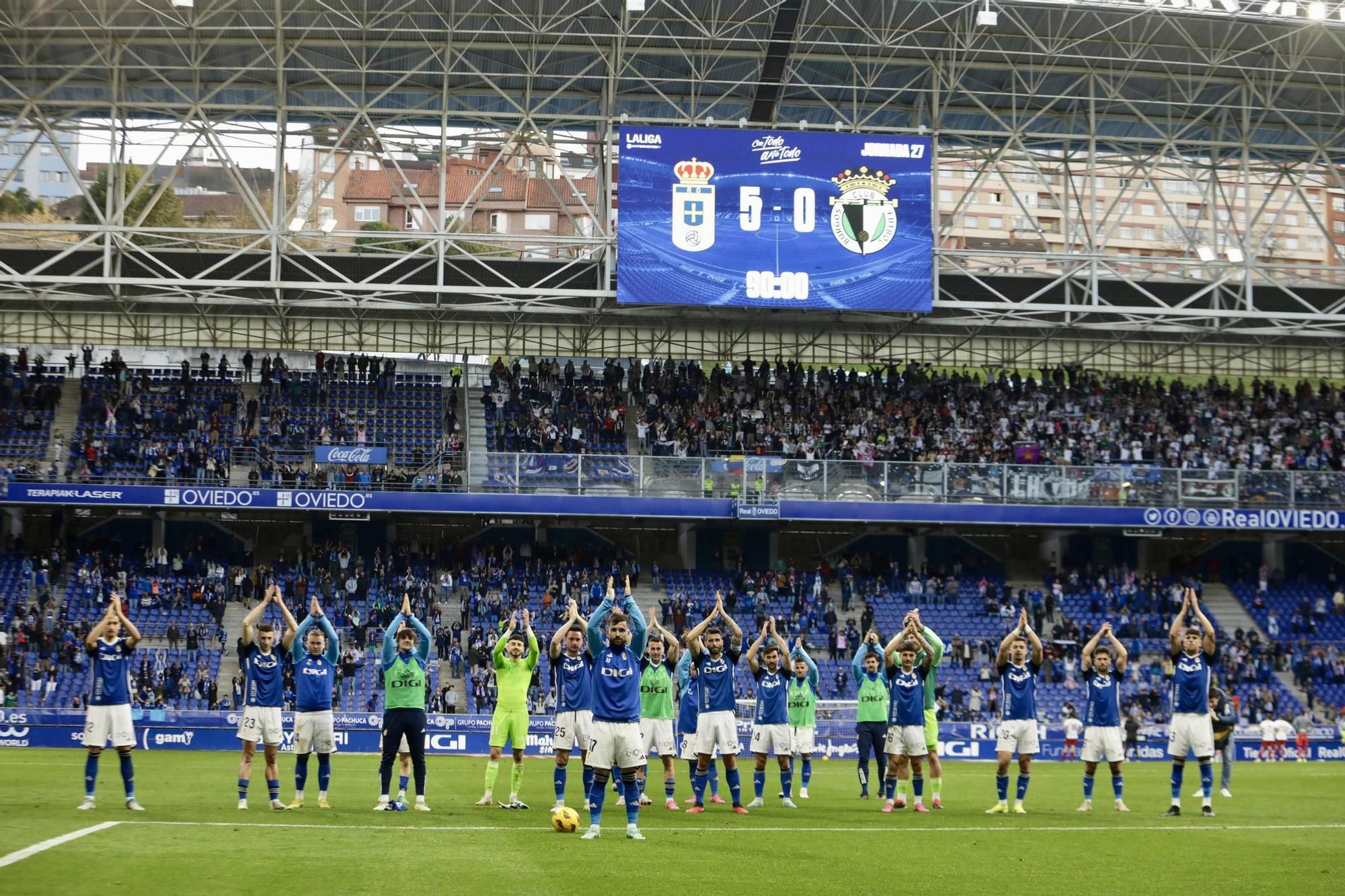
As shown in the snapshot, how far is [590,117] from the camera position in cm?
4247

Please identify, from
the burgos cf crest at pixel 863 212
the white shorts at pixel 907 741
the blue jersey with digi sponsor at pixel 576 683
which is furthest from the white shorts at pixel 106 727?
the burgos cf crest at pixel 863 212

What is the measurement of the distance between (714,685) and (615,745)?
16.6 feet

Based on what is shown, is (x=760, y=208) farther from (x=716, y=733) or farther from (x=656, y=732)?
(x=656, y=732)

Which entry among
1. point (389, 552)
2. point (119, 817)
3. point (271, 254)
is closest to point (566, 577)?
point (389, 552)

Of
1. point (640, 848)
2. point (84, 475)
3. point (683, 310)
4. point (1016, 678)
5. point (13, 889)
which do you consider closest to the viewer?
point (13, 889)

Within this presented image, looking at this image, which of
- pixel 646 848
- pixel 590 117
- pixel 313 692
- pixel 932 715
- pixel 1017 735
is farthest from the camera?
pixel 590 117

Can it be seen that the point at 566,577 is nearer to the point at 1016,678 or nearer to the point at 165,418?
the point at 165,418

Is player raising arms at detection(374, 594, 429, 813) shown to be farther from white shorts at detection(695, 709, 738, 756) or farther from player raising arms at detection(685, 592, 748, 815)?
white shorts at detection(695, 709, 738, 756)

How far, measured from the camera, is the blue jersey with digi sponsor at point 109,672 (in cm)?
1791

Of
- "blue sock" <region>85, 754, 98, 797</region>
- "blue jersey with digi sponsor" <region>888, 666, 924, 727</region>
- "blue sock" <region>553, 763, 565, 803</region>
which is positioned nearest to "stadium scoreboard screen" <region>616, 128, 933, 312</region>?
"blue jersey with digi sponsor" <region>888, 666, 924, 727</region>

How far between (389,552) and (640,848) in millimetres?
31633

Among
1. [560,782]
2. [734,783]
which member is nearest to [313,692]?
[560,782]

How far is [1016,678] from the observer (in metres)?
20.8

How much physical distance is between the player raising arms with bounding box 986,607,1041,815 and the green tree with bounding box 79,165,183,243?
3217cm
